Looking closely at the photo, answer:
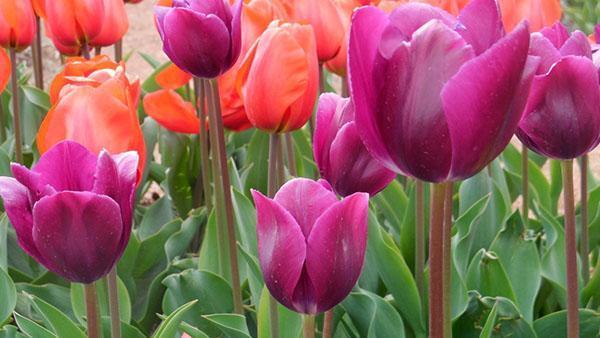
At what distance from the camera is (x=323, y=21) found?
1847mm

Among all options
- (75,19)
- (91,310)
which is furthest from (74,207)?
(75,19)

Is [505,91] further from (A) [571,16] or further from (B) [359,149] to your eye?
(A) [571,16]

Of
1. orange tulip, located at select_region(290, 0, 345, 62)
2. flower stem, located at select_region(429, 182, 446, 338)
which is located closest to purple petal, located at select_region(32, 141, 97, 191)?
flower stem, located at select_region(429, 182, 446, 338)

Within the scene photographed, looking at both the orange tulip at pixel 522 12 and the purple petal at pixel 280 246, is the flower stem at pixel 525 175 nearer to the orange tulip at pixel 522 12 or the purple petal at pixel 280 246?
the orange tulip at pixel 522 12

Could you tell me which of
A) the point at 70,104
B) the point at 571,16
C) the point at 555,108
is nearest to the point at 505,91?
the point at 555,108

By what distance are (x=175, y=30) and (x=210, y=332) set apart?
0.50 meters

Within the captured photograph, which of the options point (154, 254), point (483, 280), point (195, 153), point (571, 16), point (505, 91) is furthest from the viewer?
point (571, 16)

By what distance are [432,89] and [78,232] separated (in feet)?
1.19

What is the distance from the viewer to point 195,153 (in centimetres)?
238

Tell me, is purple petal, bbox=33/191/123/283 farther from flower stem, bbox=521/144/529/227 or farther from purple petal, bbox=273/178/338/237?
flower stem, bbox=521/144/529/227

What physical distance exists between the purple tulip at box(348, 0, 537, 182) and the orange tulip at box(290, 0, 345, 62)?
0.95 metres

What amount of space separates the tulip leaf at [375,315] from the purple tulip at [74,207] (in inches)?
23.0

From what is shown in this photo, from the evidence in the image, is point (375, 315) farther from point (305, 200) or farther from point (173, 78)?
point (173, 78)

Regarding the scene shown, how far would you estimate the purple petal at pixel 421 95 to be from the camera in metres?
0.81
